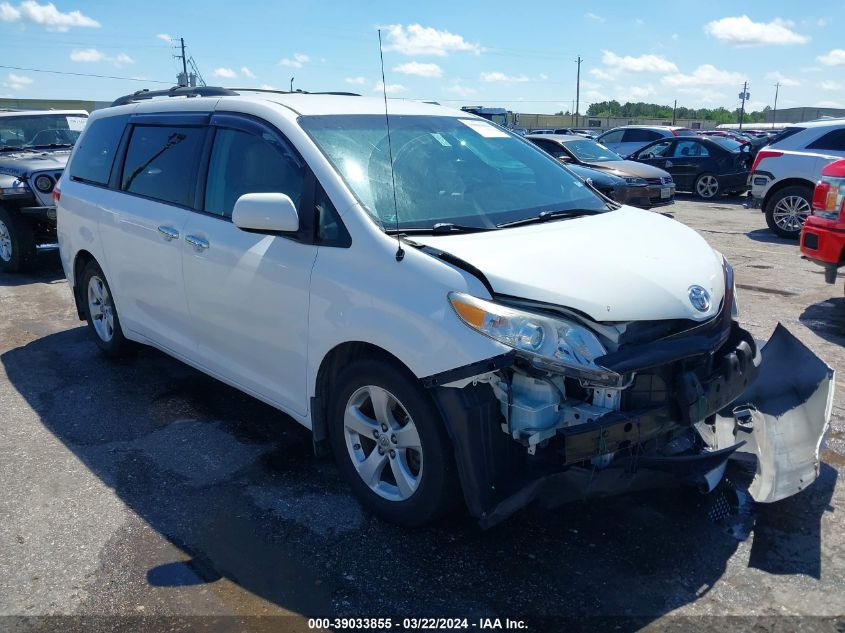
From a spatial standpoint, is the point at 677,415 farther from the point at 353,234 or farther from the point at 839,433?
the point at 839,433

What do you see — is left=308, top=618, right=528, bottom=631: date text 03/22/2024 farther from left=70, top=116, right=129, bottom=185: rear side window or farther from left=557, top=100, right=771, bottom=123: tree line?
left=557, top=100, right=771, bottom=123: tree line

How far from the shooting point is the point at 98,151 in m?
5.48

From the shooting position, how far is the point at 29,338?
255 inches

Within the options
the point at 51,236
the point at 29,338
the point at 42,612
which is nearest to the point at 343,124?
the point at 42,612

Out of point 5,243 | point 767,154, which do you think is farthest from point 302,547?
point 767,154

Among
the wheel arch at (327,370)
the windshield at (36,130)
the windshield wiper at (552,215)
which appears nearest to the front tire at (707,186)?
the windshield at (36,130)

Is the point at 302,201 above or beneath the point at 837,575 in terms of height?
above

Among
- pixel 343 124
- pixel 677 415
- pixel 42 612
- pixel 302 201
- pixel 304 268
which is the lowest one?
pixel 42 612

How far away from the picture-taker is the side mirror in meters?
3.30

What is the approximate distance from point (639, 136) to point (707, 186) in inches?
205

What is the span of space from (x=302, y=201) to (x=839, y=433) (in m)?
3.34

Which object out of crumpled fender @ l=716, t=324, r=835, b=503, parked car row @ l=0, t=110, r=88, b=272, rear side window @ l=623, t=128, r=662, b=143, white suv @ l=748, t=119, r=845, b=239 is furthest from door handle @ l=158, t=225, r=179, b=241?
rear side window @ l=623, t=128, r=662, b=143

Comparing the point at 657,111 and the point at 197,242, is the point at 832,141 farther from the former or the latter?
the point at 657,111

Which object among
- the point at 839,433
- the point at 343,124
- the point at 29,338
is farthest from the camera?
the point at 29,338
